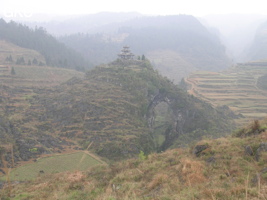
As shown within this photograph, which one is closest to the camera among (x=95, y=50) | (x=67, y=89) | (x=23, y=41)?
(x=67, y=89)

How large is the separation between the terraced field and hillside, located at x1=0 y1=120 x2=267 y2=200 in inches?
1275

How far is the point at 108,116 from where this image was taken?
31375 mm

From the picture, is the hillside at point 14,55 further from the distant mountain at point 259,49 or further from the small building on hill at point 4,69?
the distant mountain at point 259,49

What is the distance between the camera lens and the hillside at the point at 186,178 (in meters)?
6.71

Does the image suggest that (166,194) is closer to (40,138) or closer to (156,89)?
(40,138)

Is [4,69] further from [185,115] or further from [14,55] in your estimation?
[185,115]

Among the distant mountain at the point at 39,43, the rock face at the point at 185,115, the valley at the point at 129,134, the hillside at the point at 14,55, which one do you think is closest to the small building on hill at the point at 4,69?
the valley at the point at 129,134

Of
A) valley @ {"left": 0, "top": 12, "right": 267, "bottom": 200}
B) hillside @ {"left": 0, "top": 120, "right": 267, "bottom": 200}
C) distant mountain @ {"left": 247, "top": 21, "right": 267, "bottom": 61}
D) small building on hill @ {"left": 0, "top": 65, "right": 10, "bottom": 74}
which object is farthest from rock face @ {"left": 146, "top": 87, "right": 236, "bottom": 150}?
distant mountain @ {"left": 247, "top": 21, "right": 267, "bottom": 61}

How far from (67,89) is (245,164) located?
3642cm

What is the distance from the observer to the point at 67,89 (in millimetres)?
40938

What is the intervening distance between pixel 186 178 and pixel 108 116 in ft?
77.4

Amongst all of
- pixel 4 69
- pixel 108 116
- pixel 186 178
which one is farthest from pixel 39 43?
pixel 186 178

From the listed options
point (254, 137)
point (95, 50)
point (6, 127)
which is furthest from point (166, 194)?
point (95, 50)

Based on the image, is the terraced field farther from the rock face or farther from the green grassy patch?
the green grassy patch
